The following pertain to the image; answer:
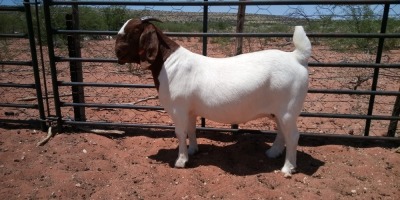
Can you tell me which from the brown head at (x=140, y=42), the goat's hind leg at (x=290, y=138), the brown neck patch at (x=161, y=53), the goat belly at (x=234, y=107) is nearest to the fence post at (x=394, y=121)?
the goat's hind leg at (x=290, y=138)

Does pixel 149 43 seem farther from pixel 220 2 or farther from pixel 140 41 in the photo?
pixel 220 2

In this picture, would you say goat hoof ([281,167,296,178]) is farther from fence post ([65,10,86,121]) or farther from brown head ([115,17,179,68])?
fence post ([65,10,86,121])

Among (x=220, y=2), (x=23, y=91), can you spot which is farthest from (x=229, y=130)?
(x=23, y=91)

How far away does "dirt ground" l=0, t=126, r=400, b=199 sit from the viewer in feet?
10.8

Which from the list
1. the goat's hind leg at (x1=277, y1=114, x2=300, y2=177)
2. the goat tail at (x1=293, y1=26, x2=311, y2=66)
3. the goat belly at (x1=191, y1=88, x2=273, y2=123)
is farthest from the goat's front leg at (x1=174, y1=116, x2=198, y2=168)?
the goat tail at (x1=293, y1=26, x2=311, y2=66)

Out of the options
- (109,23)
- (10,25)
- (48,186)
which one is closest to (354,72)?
(48,186)

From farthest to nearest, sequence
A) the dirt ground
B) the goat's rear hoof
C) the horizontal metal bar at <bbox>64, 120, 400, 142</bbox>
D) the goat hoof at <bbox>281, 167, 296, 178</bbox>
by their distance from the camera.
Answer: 1. the horizontal metal bar at <bbox>64, 120, 400, 142</bbox>
2. the goat's rear hoof
3. the goat hoof at <bbox>281, 167, 296, 178</bbox>
4. the dirt ground

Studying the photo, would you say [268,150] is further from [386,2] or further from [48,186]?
[48,186]

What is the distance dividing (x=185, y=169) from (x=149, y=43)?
1.52 metres

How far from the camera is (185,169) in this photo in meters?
3.74

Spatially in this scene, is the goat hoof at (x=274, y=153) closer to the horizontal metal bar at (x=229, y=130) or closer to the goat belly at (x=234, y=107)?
the horizontal metal bar at (x=229, y=130)

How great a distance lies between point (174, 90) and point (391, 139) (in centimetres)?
298

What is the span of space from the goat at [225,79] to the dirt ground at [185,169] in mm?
426

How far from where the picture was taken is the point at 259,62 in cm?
339
